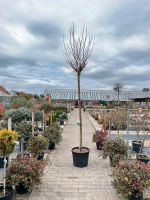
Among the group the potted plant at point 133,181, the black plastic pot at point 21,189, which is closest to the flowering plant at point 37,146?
the black plastic pot at point 21,189

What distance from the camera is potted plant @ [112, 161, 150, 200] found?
16.1 ft

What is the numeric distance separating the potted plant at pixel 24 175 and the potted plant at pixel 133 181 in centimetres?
155

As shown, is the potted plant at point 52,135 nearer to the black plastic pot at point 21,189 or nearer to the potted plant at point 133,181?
the black plastic pot at point 21,189

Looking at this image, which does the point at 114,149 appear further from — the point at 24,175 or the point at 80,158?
the point at 24,175

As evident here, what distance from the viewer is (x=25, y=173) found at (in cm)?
535

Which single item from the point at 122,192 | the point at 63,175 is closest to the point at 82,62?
the point at 63,175

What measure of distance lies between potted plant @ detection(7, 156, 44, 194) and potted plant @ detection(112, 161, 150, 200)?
155cm

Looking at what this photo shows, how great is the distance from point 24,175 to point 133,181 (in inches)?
80.7

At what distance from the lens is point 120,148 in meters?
7.58

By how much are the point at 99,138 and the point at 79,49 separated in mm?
3772

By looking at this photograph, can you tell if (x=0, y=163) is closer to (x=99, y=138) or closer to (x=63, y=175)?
(x=63, y=175)

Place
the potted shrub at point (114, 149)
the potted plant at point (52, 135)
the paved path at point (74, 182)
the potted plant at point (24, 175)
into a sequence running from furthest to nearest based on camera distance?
the potted plant at point (52, 135) < the potted shrub at point (114, 149) < the paved path at point (74, 182) < the potted plant at point (24, 175)

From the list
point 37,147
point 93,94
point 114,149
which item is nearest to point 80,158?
point 114,149

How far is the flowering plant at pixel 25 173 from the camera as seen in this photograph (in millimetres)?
5254
